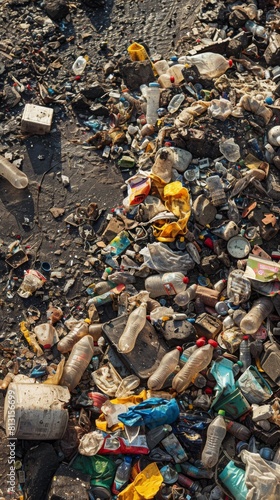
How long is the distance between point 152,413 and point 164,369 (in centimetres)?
51

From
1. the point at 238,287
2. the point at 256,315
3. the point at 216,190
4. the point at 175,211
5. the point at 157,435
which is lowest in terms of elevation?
the point at 157,435

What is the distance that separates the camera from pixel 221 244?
23.1 feet

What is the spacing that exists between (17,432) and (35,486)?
527 mm

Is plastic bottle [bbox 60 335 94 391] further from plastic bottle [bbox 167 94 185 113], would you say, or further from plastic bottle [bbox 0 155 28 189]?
plastic bottle [bbox 167 94 185 113]

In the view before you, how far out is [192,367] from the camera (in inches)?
246

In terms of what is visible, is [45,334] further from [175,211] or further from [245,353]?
[245,353]

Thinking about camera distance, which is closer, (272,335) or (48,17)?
(272,335)

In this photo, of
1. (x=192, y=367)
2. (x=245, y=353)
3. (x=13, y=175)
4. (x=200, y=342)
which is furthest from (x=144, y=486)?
(x=13, y=175)

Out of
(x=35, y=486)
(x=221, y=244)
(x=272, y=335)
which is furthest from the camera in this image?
(x=221, y=244)

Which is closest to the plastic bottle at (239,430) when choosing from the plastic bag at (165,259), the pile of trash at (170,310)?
the pile of trash at (170,310)

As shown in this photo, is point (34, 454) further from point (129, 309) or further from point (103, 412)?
point (129, 309)

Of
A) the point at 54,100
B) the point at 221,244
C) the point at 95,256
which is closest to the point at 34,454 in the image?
the point at 95,256

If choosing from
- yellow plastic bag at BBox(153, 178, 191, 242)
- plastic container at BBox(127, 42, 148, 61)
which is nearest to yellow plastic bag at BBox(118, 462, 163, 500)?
yellow plastic bag at BBox(153, 178, 191, 242)

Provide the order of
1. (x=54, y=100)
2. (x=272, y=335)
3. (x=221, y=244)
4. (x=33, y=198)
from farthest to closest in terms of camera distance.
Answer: (x=54, y=100) < (x=33, y=198) < (x=221, y=244) < (x=272, y=335)
